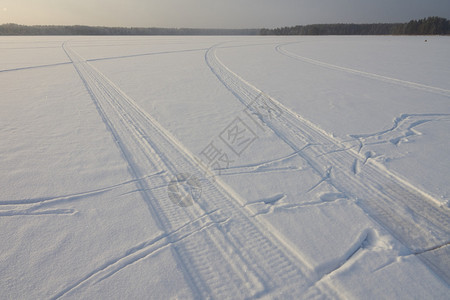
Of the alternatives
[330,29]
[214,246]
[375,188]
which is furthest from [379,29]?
[214,246]

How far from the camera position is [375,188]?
288cm

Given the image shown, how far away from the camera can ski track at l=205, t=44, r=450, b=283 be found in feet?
7.57

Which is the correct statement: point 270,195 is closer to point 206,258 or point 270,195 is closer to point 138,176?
point 206,258

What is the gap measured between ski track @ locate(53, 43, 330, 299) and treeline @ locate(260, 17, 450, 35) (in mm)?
58422

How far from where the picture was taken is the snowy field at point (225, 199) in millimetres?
1902

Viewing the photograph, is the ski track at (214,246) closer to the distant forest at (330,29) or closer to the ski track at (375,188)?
the ski track at (375,188)

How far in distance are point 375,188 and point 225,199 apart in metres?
1.78

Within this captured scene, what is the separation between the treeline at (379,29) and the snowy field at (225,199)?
52847 millimetres

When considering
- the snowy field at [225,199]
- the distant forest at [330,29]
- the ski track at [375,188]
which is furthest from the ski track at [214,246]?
the distant forest at [330,29]

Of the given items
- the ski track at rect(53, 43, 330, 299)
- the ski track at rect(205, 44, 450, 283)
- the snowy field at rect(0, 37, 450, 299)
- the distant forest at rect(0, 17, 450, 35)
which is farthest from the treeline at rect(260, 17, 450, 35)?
the ski track at rect(53, 43, 330, 299)

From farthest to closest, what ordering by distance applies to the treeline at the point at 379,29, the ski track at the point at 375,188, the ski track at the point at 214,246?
the treeline at the point at 379,29 → the ski track at the point at 375,188 → the ski track at the point at 214,246

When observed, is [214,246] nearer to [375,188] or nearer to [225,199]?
[225,199]

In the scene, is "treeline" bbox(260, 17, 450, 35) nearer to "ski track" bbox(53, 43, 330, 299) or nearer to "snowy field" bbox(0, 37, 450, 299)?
"snowy field" bbox(0, 37, 450, 299)

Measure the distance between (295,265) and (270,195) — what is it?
36.9 inches
